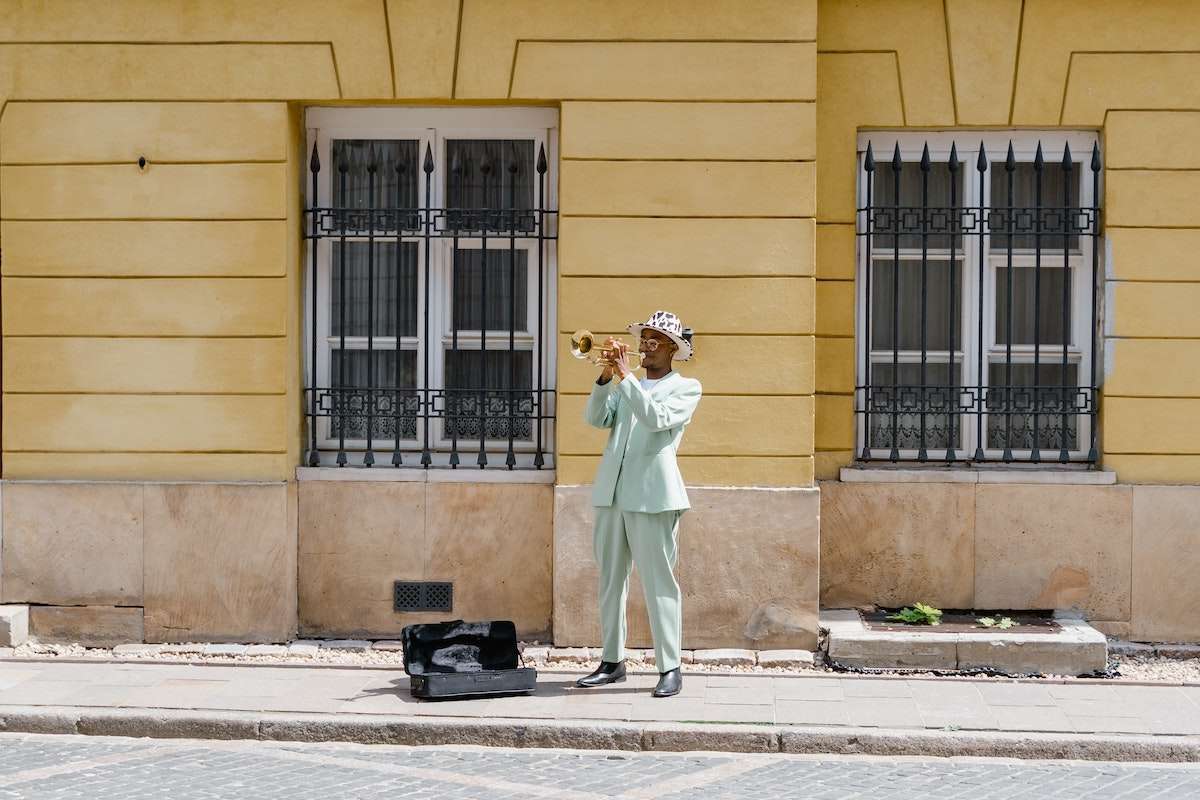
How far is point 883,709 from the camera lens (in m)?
7.91

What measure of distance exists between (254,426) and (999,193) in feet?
16.9

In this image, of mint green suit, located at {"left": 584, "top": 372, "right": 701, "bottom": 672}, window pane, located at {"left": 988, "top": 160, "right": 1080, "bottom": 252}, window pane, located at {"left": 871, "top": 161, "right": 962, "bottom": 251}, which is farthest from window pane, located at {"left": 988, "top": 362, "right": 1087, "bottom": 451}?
mint green suit, located at {"left": 584, "top": 372, "right": 701, "bottom": 672}

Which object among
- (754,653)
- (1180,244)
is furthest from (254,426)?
(1180,244)

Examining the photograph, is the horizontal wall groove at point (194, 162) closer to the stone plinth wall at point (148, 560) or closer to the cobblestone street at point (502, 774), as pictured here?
the stone plinth wall at point (148, 560)

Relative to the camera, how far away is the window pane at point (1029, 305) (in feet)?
33.3

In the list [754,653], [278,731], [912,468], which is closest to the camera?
[278,731]

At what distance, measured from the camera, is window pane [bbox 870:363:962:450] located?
10094 millimetres

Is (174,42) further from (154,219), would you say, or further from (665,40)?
(665,40)

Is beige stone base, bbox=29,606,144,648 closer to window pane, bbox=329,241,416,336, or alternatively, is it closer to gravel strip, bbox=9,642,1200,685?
gravel strip, bbox=9,642,1200,685

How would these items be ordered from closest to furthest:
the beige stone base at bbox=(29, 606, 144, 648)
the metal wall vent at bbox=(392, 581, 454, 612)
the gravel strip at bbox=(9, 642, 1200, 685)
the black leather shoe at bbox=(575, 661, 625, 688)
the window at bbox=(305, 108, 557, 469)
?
the black leather shoe at bbox=(575, 661, 625, 688) < the gravel strip at bbox=(9, 642, 1200, 685) < the beige stone base at bbox=(29, 606, 144, 648) < the metal wall vent at bbox=(392, 581, 454, 612) < the window at bbox=(305, 108, 557, 469)

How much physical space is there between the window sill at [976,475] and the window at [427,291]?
2086 mm

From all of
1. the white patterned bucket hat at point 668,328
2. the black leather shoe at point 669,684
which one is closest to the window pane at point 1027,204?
the white patterned bucket hat at point 668,328

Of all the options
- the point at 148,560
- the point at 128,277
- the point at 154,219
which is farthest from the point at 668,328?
the point at 148,560

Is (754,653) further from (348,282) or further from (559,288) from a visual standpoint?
(348,282)
